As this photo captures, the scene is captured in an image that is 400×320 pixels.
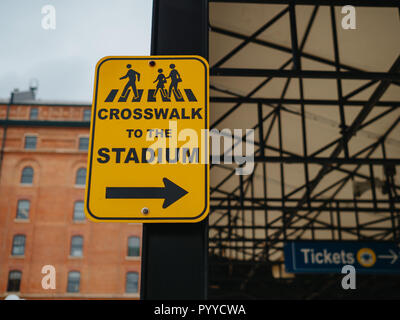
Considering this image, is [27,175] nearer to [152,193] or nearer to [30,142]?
[30,142]

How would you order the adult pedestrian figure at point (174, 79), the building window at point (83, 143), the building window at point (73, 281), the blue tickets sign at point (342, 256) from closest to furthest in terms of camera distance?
the adult pedestrian figure at point (174, 79), the blue tickets sign at point (342, 256), the building window at point (73, 281), the building window at point (83, 143)

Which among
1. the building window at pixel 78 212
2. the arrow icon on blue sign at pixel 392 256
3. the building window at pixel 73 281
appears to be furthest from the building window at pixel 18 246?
the arrow icon on blue sign at pixel 392 256

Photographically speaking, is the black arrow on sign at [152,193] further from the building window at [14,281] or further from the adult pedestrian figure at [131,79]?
the building window at [14,281]

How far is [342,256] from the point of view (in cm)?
845

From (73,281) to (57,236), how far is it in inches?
160

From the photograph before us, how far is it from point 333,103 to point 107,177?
6.05 metres

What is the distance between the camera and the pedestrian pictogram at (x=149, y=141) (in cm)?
201

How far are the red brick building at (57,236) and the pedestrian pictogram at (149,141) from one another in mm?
35442

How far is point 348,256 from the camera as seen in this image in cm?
844

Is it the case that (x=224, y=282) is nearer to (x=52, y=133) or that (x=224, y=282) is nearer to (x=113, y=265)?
(x=113, y=265)

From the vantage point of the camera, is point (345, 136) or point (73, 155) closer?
point (345, 136)

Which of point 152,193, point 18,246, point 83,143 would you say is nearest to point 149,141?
point 152,193
